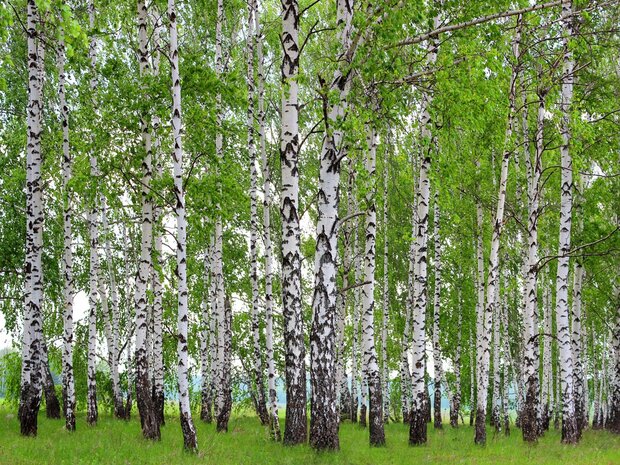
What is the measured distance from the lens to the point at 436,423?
2456cm

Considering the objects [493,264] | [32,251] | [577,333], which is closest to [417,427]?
[493,264]

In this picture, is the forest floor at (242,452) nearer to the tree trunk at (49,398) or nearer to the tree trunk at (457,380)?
the tree trunk at (49,398)

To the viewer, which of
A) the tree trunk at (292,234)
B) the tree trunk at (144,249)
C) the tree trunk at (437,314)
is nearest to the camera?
the tree trunk at (292,234)

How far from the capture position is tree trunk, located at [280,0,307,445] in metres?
11.7

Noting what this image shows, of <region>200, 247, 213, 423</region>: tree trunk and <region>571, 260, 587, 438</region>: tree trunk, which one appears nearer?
<region>571, 260, 587, 438</region>: tree trunk

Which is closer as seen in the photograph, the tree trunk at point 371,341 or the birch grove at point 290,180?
the birch grove at point 290,180

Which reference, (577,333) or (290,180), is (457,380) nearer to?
(577,333)

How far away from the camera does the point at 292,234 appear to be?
1178 cm

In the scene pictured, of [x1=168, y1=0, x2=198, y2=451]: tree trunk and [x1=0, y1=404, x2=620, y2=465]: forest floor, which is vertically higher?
[x1=168, y1=0, x2=198, y2=451]: tree trunk

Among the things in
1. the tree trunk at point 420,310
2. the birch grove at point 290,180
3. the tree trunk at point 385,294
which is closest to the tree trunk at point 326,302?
the birch grove at point 290,180

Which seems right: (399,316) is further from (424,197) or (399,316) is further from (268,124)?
(424,197)

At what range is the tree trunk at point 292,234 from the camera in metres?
11.7

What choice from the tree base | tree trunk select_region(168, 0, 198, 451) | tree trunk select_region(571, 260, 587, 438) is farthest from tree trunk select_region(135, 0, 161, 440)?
tree trunk select_region(571, 260, 587, 438)

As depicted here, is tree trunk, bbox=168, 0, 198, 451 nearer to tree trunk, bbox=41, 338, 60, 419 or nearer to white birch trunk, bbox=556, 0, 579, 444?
white birch trunk, bbox=556, 0, 579, 444
